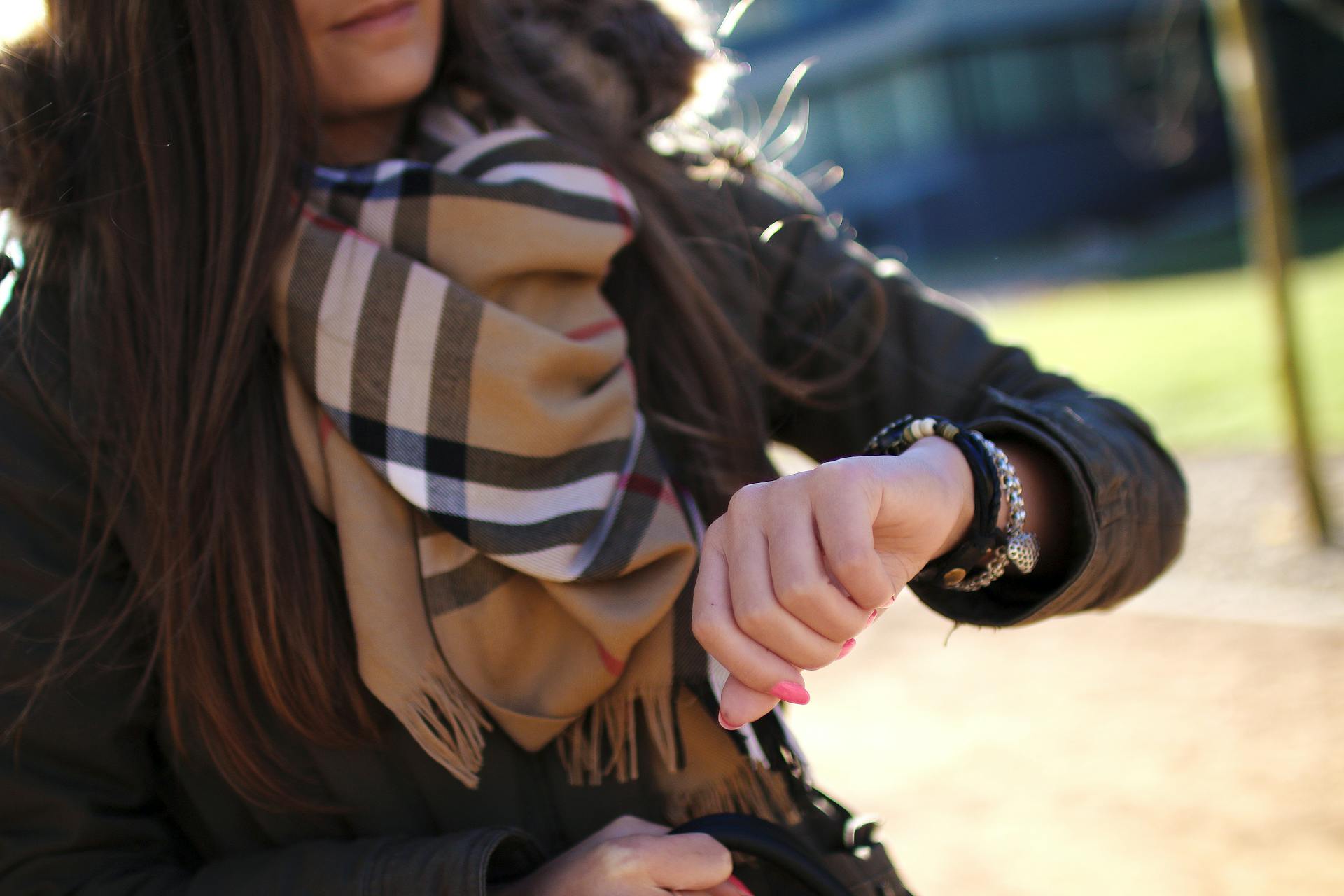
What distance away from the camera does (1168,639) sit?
469 centimetres

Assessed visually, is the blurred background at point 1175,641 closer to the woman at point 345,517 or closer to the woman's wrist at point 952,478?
the woman at point 345,517

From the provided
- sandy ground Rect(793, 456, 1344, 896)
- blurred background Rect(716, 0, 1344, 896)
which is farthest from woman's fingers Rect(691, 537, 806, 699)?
sandy ground Rect(793, 456, 1344, 896)

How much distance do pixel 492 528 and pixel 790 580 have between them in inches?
19.3

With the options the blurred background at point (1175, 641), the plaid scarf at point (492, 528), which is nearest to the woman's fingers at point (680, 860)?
the plaid scarf at point (492, 528)

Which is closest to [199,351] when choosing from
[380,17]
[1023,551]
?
[380,17]

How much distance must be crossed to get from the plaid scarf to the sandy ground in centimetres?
212

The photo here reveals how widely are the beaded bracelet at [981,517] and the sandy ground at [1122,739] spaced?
2.13 metres

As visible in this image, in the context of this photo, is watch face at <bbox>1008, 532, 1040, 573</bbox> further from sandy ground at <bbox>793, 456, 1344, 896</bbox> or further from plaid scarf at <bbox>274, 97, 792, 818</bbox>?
sandy ground at <bbox>793, 456, 1344, 896</bbox>

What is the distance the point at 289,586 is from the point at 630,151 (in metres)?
0.83

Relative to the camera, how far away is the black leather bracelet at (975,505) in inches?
50.1

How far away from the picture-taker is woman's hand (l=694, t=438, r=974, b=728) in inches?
41.6

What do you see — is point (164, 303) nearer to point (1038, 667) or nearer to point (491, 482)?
point (491, 482)

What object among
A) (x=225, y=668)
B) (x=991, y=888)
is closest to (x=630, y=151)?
(x=225, y=668)

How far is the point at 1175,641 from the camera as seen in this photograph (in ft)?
15.3
